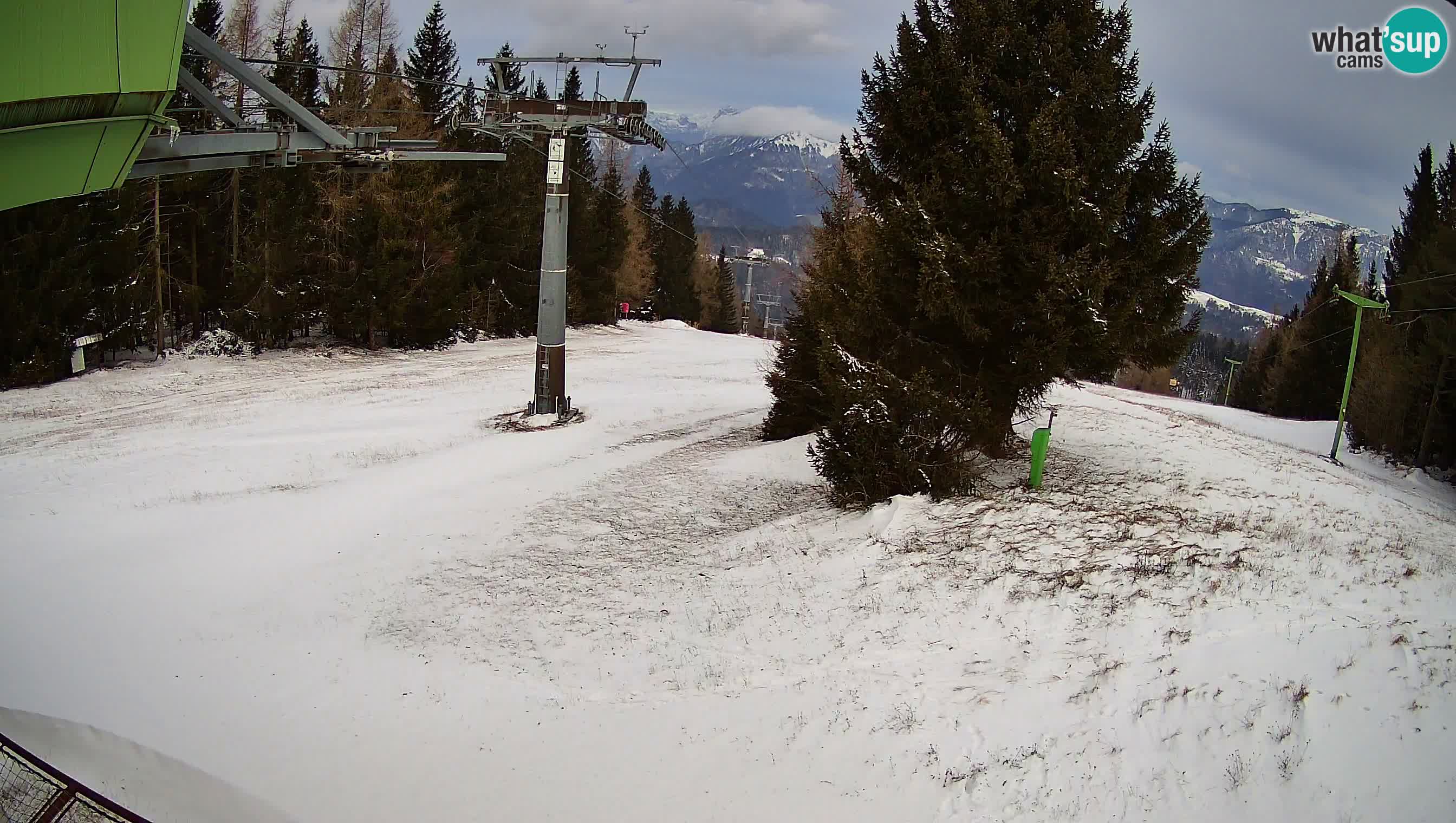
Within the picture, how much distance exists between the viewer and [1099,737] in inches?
257

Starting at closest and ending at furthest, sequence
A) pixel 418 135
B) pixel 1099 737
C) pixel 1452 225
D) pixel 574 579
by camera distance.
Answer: pixel 1099 737
pixel 574 579
pixel 1452 225
pixel 418 135

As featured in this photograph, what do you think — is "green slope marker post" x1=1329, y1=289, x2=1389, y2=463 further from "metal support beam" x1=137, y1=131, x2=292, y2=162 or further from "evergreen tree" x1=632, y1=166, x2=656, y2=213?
"evergreen tree" x1=632, y1=166, x2=656, y2=213

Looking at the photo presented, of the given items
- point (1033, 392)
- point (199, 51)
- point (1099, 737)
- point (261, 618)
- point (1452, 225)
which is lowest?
point (261, 618)

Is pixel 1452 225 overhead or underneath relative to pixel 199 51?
overhead

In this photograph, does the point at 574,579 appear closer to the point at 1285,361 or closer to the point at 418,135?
the point at 418,135

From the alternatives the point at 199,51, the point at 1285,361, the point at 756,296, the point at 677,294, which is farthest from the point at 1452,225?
the point at 756,296

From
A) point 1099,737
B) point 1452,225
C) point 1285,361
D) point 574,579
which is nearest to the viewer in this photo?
point 1099,737

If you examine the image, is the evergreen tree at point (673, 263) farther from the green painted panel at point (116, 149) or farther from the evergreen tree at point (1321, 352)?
the green painted panel at point (116, 149)

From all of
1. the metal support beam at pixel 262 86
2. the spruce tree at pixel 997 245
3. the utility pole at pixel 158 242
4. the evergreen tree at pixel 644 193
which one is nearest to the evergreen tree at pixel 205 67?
the utility pole at pixel 158 242

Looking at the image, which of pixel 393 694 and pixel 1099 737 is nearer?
pixel 1099 737

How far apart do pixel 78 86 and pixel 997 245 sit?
32.5 ft

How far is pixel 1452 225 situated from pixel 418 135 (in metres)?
39.3

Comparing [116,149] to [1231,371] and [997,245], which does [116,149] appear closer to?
[997,245]

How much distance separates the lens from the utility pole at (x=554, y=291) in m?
20.4
